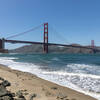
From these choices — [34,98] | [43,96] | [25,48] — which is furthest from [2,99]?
[25,48]

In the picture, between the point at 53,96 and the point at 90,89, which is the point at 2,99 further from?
the point at 90,89

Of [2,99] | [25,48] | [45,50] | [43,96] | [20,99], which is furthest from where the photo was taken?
[25,48]

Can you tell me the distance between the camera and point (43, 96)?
244cm

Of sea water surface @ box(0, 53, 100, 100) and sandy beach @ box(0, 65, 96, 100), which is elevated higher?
sandy beach @ box(0, 65, 96, 100)

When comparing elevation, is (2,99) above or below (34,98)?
above

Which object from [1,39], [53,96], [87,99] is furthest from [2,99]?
[1,39]

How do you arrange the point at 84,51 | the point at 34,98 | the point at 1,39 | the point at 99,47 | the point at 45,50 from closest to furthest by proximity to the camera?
1. the point at 34,98
2. the point at 1,39
3. the point at 45,50
4. the point at 99,47
5. the point at 84,51

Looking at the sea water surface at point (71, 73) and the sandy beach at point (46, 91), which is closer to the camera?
the sandy beach at point (46, 91)

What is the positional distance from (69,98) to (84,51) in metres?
61.3

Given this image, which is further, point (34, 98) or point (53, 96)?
point (53, 96)

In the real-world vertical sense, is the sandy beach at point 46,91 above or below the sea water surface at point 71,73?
above

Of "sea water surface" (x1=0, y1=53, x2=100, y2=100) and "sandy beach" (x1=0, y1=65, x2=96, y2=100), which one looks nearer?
"sandy beach" (x1=0, y1=65, x2=96, y2=100)

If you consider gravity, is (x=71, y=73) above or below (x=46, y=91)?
below

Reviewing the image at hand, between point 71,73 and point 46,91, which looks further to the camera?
point 71,73
